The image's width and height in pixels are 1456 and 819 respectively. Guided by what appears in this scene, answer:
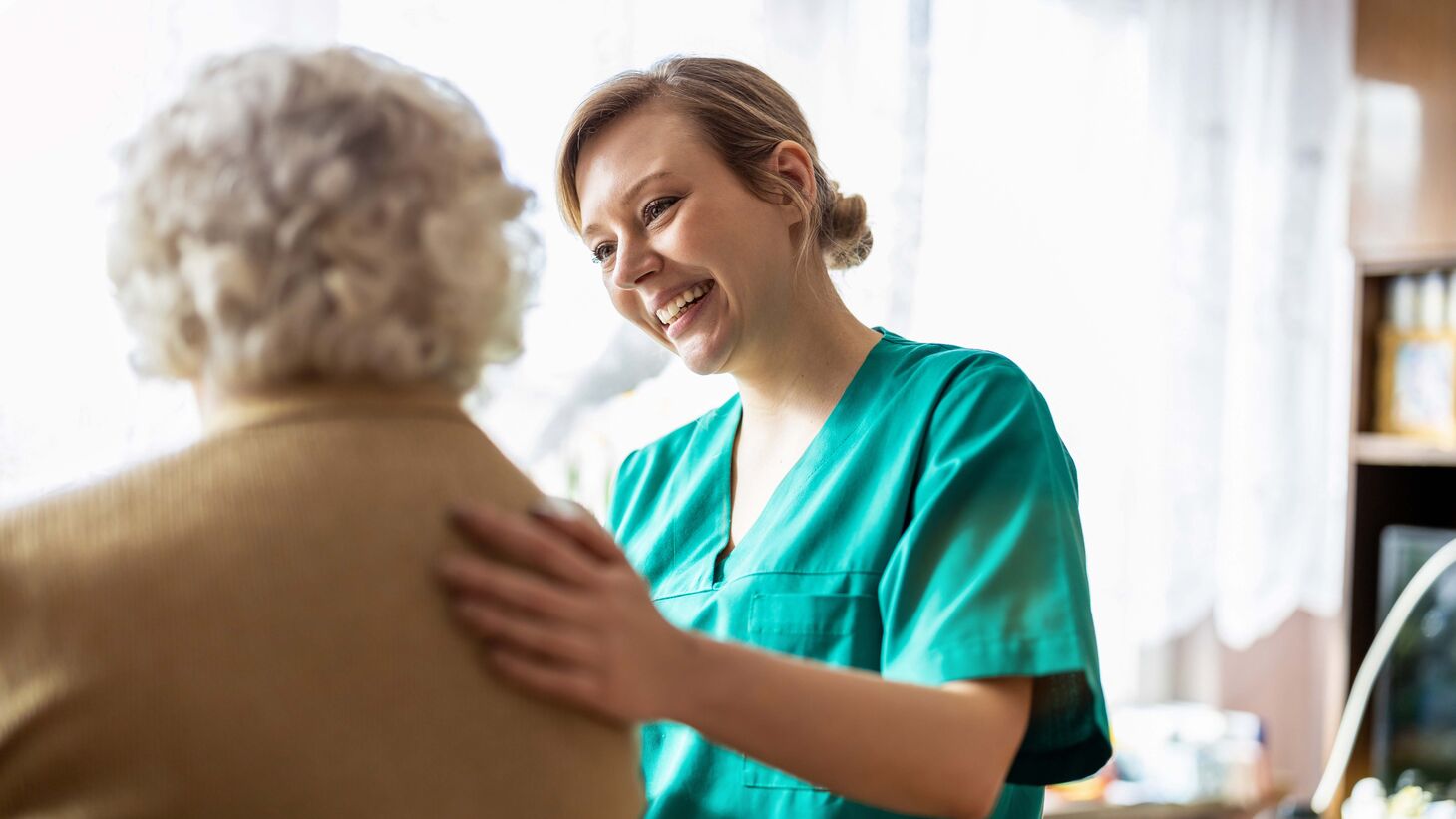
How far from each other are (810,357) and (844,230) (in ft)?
0.61

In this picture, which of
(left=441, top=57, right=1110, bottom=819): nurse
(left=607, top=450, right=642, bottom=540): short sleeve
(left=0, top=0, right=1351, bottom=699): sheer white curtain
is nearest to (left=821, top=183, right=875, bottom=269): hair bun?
(left=441, top=57, right=1110, bottom=819): nurse

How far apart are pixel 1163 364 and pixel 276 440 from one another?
115 inches

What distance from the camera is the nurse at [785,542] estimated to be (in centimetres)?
76

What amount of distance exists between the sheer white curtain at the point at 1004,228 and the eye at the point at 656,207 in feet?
1.25

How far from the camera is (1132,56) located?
3266 millimetres

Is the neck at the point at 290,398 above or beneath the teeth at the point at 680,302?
beneath

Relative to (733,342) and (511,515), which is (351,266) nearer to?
(511,515)

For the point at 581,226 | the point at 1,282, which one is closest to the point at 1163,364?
the point at 581,226

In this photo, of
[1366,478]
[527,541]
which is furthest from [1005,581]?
[1366,478]

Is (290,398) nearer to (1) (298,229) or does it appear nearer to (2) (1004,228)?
(1) (298,229)

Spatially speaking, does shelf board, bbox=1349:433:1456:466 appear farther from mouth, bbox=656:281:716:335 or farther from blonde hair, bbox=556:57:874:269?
mouth, bbox=656:281:716:335

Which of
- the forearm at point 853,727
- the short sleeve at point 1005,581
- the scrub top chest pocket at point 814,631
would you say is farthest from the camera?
the scrub top chest pocket at point 814,631

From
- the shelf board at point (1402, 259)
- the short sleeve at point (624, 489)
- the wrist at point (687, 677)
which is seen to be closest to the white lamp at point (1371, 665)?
the shelf board at point (1402, 259)

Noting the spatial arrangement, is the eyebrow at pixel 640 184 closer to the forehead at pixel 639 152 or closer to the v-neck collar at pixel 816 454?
the forehead at pixel 639 152
